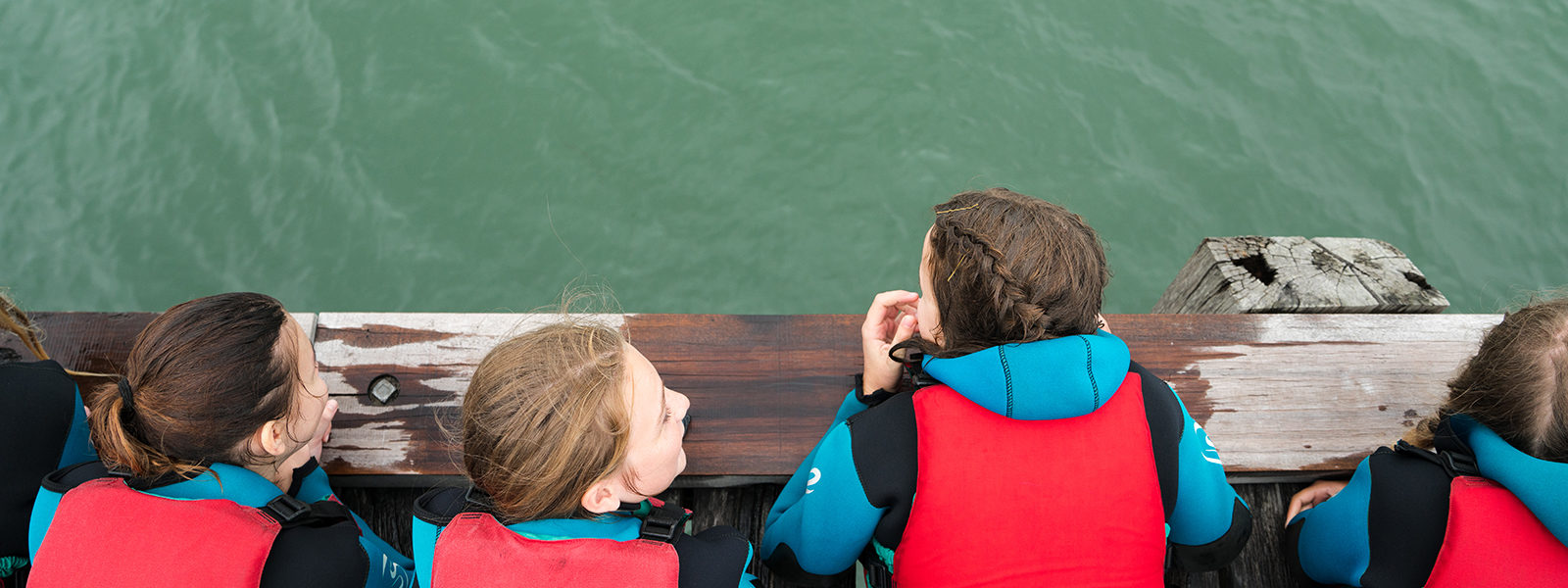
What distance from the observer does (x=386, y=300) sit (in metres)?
4.42

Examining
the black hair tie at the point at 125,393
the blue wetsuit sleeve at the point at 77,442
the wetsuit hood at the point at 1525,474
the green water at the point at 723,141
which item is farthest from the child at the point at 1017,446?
the green water at the point at 723,141

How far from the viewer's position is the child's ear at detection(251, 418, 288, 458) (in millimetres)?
1746

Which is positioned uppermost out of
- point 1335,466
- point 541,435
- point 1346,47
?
point 541,435

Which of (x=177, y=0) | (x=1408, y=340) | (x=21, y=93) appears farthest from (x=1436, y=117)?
(x=21, y=93)

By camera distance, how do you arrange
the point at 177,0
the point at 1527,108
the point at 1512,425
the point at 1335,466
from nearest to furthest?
the point at 1512,425 → the point at 1335,466 → the point at 1527,108 → the point at 177,0

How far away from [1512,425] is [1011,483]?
3.07 ft

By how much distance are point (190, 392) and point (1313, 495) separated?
2.43 meters

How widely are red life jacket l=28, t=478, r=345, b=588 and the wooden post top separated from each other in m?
0.40

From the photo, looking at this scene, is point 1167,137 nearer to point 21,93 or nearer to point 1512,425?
point 1512,425

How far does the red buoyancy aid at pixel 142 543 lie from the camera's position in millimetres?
1551

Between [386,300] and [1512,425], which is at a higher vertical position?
[1512,425]

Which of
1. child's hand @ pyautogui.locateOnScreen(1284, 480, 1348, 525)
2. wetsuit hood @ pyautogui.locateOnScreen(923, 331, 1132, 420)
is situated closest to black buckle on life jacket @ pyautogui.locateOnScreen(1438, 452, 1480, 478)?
child's hand @ pyautogui.locateOnScreen(1284, 480, 1348, 525)

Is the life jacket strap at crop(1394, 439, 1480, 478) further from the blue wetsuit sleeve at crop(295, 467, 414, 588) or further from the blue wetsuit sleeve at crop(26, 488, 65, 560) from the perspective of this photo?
the blue wetsuit sleeve at crop(26, 488, 65, 560)

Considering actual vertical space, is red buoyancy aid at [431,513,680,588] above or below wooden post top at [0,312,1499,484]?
Answer: above
